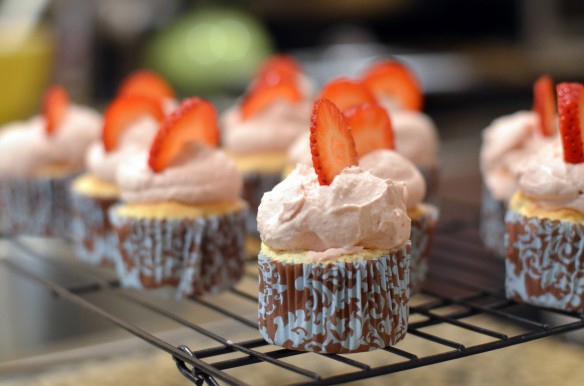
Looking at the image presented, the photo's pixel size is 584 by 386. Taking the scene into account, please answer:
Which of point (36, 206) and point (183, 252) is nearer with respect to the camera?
point (183, 252)

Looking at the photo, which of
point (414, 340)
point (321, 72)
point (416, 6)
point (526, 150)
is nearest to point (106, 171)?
point (414, 340)

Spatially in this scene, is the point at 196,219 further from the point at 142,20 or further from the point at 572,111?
the point at 142,20

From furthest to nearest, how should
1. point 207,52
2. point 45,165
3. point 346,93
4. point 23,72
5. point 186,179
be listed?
point 207,52 < point 23,72 < point 45,165 < point 346,93 < point 186,179

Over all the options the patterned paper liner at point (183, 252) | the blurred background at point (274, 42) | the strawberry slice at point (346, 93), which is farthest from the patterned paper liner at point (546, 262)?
the blurred background at point (274, 42)

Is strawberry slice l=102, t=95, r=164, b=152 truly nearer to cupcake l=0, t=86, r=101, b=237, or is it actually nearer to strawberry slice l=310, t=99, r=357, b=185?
cupcake l=0, t=86, r=101, b=237

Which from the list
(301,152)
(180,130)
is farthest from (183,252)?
(301,152)

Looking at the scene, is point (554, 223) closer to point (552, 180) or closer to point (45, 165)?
point (552, 180)

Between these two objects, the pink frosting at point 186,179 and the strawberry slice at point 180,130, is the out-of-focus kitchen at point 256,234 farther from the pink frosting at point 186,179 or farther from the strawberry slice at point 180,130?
the strawberry slice at point 180,130
